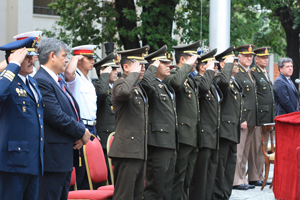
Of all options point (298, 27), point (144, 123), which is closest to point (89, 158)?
point (144, 123)

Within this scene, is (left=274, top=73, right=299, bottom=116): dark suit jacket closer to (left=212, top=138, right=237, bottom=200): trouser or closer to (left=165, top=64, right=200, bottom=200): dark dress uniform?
(left=212, top=138, right=237, bottom=200): trouser

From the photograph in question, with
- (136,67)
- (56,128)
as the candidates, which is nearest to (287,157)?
(136,67)

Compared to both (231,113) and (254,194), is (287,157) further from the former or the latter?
(254,194)

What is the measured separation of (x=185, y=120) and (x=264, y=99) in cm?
299

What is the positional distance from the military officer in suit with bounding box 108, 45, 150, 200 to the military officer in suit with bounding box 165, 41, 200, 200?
2.38 feet

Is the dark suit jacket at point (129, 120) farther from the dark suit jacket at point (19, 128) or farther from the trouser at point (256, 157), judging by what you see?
the trouser at point (256, 157)

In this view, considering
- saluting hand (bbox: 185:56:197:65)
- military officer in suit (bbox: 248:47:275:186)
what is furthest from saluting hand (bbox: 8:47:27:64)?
military officer in suit (bbox: 248:47:275:186)

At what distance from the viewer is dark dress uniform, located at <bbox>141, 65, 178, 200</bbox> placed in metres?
5.30

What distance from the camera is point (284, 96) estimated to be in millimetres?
8578

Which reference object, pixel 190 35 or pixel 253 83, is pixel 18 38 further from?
pixel 190 35

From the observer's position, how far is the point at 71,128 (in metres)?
4.00

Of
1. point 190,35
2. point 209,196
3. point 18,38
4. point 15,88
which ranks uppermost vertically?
→ point 190,35

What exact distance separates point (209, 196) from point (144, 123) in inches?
69.4

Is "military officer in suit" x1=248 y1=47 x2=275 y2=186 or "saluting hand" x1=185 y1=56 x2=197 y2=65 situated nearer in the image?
"saluting hand" x1=185 y1=56 x2=197 y2=65
